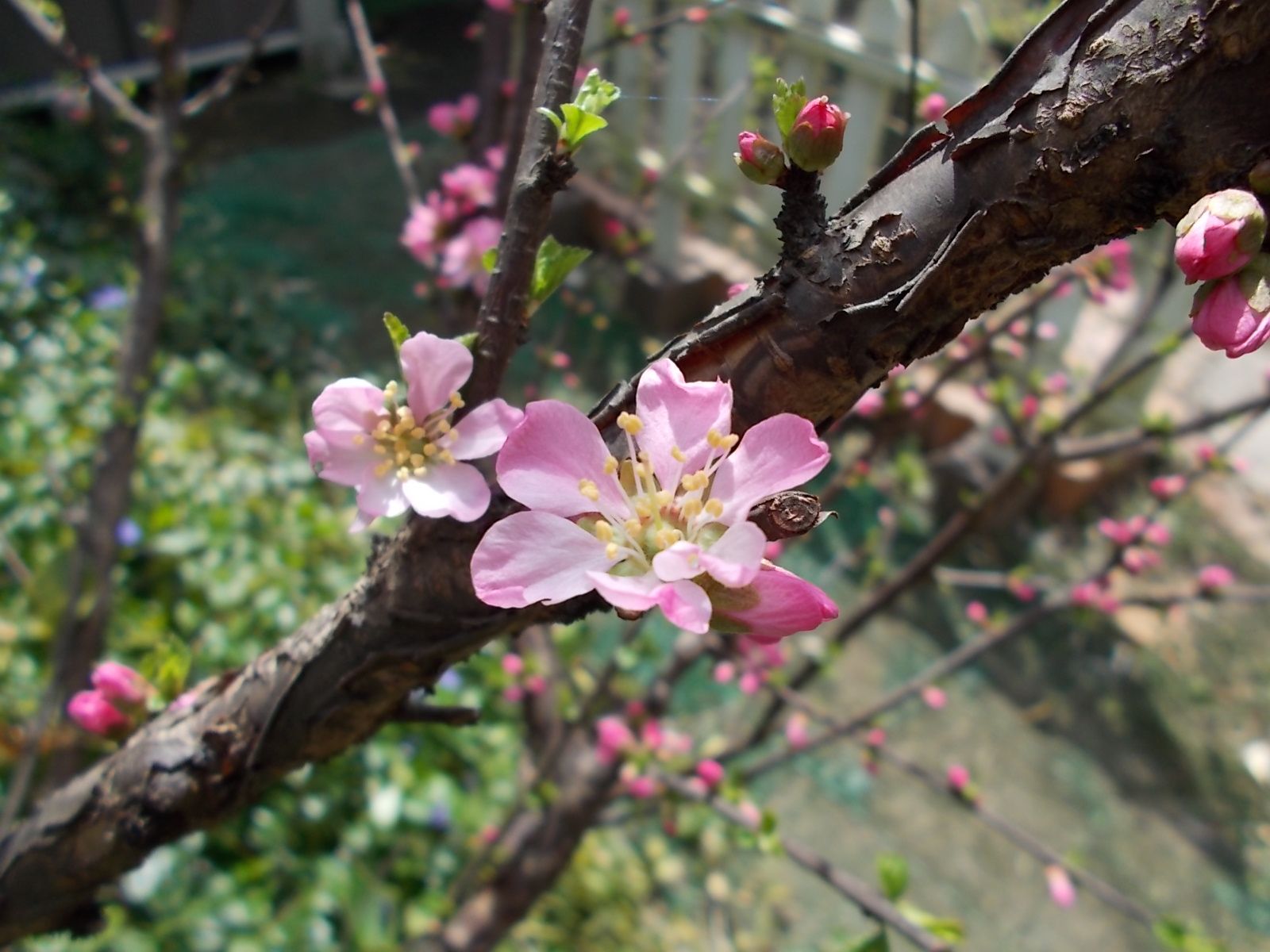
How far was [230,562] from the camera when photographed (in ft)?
8.85

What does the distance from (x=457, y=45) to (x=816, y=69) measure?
126 inches

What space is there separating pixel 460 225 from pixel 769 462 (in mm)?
1349

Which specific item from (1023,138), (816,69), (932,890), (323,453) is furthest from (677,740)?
(816,69)

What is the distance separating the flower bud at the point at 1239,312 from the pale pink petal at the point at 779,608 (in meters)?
0.26

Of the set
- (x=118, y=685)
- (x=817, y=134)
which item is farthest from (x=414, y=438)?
(x=118, y=685)

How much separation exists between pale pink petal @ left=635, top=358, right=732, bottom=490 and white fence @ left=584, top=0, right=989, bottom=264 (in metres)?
2.44

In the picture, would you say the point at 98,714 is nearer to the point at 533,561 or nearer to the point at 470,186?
the point at 533,561

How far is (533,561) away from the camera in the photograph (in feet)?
1.93

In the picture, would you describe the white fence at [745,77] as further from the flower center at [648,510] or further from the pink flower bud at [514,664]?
the flower center at [648,510]

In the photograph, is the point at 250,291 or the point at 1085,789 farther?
the point at 250,291

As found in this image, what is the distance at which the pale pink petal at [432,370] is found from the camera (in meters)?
0.65

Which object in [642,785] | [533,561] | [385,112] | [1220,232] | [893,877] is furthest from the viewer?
[385,112]

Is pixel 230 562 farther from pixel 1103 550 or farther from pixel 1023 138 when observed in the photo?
pixel 1103 550

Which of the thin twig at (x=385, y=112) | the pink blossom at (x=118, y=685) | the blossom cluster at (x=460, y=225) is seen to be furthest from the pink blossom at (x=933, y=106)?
the pink blossom at (x=118, y=685)
